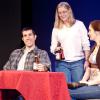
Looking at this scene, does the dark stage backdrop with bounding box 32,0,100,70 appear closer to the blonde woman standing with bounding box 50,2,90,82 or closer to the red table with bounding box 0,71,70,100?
the blonde woman standing with bounding box 50,2,90,82

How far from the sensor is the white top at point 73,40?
382 cm

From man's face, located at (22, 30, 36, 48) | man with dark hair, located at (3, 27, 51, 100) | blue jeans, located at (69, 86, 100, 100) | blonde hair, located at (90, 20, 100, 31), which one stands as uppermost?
blonde hair, located at (90, 20, 100, 31)

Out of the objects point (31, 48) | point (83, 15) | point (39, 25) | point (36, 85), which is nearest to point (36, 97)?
point (36, 85)

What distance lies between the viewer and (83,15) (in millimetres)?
4918

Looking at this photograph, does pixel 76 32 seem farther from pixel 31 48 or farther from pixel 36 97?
pixel 36 97

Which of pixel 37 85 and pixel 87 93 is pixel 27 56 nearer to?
pixel 37 85

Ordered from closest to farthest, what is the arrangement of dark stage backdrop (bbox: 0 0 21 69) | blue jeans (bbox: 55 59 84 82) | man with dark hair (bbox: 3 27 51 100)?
man with dark hair (bbox: 3 27 51 100) < blue jeans (bbox: 55 59 84 82) < dark stage backdrop (bbox: 0 0 21 69)

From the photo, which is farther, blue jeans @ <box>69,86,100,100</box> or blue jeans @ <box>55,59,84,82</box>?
blue jeans @ <box>55,59,84,82</box>

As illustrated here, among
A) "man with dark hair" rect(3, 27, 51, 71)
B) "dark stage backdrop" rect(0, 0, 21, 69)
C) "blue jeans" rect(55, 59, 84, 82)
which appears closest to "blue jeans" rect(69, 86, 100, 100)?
"man with dark hair" rect(3, 27, 51, 71)

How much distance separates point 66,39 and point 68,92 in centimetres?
130

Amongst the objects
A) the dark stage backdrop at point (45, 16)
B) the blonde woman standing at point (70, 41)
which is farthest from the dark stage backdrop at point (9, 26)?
the blonde woman standing at point (70, 41)

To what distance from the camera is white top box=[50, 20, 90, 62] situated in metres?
3.82

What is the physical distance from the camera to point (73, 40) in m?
3.85

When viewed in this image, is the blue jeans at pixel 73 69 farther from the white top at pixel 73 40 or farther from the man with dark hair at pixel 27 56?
the man with dark hair at pixel 27 56
